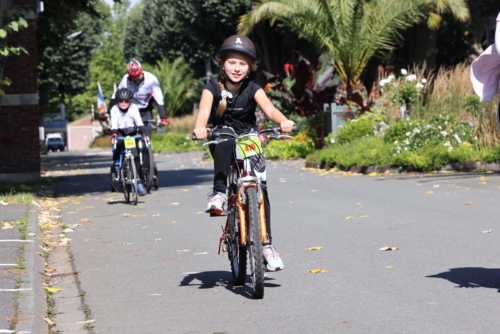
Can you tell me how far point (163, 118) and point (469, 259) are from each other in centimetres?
834

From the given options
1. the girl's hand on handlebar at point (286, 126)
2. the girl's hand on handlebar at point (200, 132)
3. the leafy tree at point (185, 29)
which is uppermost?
the leafy tree at point (185, 29)

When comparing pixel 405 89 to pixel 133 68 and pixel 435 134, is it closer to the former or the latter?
pixel 435 134

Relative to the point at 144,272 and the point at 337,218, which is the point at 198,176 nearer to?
the point at 337,218

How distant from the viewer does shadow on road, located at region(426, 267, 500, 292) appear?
5953mm

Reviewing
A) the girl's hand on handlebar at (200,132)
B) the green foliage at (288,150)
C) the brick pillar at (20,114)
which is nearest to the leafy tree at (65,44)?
the brick pillar at (20,114)

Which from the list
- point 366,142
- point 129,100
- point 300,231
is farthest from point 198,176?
point 300,231

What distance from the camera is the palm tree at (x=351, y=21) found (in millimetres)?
23188

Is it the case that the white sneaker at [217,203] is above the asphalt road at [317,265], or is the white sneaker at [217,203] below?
above

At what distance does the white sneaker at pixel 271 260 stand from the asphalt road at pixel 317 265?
22 centimetres

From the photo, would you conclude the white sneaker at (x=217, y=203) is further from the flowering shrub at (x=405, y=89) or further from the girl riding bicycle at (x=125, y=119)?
the flowering shrub at (x=405, y=89)

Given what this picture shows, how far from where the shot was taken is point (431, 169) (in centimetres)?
1614

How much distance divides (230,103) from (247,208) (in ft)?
2.81

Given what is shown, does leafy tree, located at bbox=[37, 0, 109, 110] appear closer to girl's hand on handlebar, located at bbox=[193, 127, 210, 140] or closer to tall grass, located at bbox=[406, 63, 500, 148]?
tall grass, located at bbox=[406, 63, 500, 148]

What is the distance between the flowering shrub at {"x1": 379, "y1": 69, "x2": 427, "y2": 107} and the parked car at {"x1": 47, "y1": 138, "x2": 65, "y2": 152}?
71.2 metres
